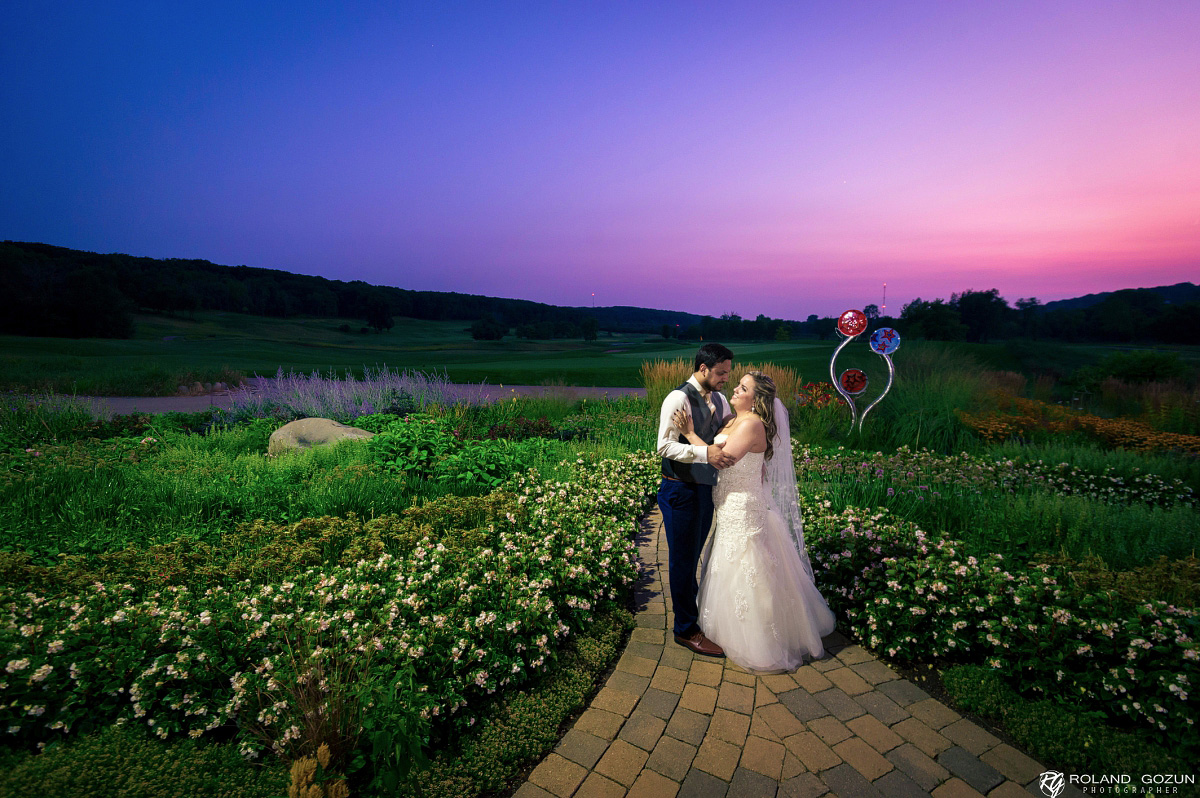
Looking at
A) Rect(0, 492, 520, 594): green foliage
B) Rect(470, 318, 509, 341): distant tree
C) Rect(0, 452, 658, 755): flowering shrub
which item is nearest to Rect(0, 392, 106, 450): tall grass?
Rect(0, 492, 520, 594): green foliage

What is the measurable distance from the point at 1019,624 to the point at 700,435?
2353mm

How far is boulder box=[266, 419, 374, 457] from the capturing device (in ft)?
25.8

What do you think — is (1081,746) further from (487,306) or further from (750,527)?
(487,306)

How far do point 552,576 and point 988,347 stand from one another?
3794 centimetres

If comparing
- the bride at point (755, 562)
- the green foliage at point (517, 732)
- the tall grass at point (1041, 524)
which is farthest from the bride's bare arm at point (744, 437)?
the tall grass at point (1041, 524)

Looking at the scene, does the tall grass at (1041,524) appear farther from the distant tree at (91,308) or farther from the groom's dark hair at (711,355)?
the distant tree at (91,308)

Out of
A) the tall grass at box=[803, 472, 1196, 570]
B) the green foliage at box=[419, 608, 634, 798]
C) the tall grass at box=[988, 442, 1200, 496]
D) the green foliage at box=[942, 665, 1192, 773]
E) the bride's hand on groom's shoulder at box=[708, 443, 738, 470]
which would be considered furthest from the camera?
the tall grass at box=[988, 442, 1200, 496]

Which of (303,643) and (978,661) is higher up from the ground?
(303,643)

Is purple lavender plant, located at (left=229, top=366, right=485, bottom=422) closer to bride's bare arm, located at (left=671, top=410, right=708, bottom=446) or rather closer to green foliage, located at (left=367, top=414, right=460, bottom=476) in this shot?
green foliage, located at (left=367, top=414, right=460, bottom=476)

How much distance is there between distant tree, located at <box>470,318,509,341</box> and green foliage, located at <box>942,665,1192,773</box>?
4353cm

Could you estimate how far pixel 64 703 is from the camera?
249 centimetres

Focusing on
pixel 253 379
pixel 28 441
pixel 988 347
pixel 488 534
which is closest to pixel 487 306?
pixel 253 379

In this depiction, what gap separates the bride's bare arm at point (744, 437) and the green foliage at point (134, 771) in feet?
9.61

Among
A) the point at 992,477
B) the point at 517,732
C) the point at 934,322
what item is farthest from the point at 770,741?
the point at 934,322
